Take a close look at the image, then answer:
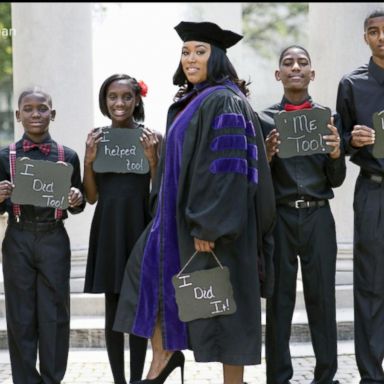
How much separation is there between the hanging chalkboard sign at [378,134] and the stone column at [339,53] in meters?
2.95

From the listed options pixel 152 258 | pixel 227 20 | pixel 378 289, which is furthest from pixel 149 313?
pixel 227 20

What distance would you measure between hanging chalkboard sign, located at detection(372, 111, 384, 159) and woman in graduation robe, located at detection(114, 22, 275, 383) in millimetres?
857

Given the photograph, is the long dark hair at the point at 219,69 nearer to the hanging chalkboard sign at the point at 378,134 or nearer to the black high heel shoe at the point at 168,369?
the hanging chalkboard sign at the point at 378,134

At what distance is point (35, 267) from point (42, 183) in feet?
1.93

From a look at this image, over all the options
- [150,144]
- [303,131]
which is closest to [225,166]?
[303,131]

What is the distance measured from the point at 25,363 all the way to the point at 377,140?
277 centimetres

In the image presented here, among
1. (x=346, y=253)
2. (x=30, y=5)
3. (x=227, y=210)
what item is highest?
(x=30, y=5)

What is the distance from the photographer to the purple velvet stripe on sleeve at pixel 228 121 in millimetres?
5121

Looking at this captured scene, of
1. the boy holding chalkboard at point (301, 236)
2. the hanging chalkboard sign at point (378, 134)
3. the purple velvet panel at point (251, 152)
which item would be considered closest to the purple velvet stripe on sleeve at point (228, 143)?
the purple velvet panel at point (251, 152)

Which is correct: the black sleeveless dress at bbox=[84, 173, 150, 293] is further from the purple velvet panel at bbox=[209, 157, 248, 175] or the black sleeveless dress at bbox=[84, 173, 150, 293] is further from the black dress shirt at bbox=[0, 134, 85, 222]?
the purple velvet panel at bbox=[209, 157, 248, 175]

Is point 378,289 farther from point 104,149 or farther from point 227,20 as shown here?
point 227,20

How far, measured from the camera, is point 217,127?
5133 mm

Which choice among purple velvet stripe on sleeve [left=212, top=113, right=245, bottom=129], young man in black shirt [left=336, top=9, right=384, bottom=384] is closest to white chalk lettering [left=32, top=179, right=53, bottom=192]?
purple velvet stripe on sleeve [left=212, top=113, right=245, bottom=129]

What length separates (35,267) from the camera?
597cm
